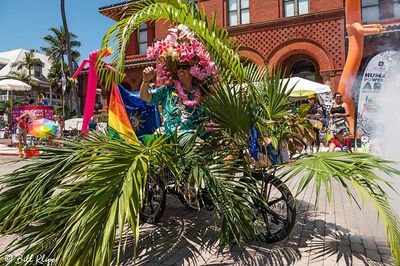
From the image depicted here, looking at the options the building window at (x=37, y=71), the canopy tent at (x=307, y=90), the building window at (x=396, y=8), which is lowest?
the canopy tent at (x=307, y=90)

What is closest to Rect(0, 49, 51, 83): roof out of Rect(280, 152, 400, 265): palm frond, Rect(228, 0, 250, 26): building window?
Rect(228, 0, 250, 26): building window

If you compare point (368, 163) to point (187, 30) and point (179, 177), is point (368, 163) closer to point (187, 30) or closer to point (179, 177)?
point (179, 177)

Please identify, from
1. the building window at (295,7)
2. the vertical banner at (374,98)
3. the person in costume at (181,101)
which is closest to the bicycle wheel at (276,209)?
the person in costume at (181,101)

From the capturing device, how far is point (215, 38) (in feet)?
10.7

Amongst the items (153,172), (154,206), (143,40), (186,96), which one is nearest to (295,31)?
(143,40)

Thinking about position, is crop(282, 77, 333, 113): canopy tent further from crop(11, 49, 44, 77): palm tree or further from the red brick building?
crop(11, 49, 44, 77): palm tree

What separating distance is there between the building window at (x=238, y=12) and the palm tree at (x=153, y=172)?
50.1 ft

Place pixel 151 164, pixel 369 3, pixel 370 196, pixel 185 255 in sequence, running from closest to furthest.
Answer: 1. pixel 370 196
2. pixel 151 164
3. pixel 185 255
4. pixel 369 3

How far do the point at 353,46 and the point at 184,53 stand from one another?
10637 mm

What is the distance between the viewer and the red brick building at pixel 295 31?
1523cm

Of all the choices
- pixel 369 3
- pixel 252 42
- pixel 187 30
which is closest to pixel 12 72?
pixel 252 42

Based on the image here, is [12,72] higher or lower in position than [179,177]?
higher

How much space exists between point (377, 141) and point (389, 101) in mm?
681

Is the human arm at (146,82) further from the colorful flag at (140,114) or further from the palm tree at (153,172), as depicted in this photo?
the colorful flag at (140,114)
